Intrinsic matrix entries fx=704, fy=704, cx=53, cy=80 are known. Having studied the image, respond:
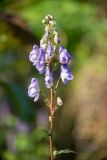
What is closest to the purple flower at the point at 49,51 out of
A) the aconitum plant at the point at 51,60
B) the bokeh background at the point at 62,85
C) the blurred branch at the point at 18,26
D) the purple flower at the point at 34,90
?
the aconitum plant at the point at 51,60

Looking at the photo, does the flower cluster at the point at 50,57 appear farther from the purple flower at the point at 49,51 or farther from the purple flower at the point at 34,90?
the purple flower at the point at 34,90

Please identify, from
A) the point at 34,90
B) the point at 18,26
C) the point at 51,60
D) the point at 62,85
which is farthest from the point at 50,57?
the point at 62,85

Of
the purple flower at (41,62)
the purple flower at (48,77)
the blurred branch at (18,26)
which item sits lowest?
the purple flower at (48,77)

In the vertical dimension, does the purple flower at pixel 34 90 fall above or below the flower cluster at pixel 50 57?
below

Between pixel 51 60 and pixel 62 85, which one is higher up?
pixel 62 85

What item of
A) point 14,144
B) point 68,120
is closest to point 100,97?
point 68,120

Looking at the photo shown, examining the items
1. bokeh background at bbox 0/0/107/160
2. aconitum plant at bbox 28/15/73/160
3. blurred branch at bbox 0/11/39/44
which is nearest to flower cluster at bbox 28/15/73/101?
aconitum plant at bbox 28/15/73/160

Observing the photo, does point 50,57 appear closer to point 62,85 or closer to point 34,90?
point 34,90
